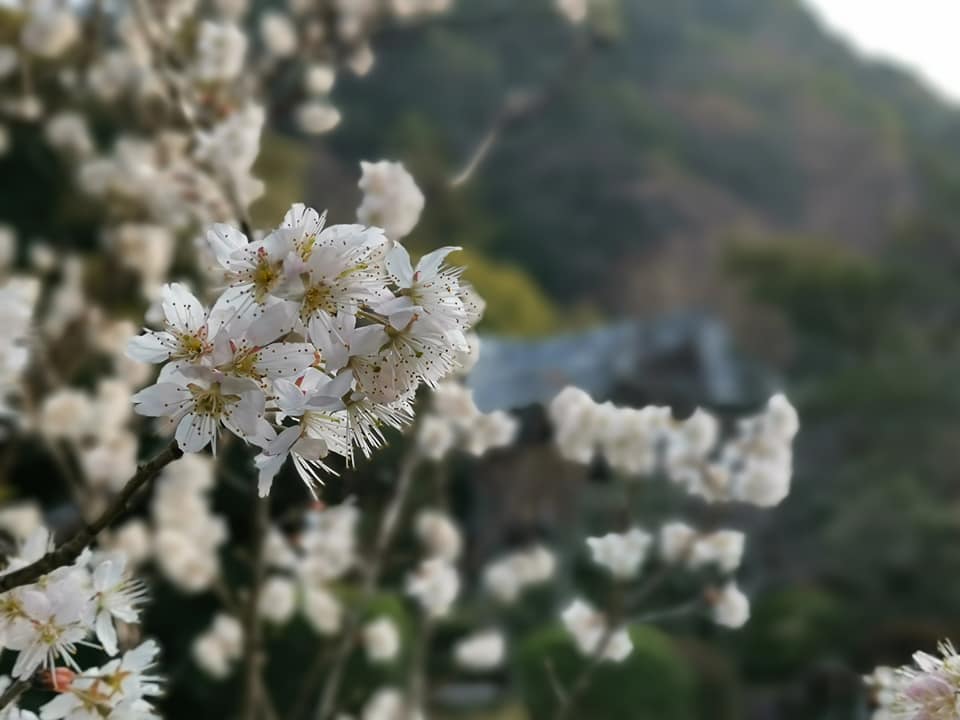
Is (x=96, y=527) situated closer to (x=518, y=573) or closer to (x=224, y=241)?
(x=224, y=241)

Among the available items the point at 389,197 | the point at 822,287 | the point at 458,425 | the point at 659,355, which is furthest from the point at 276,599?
the point at 822,287

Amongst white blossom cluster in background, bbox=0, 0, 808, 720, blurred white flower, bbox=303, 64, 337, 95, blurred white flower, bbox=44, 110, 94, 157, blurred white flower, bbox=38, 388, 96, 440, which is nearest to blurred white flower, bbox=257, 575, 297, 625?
white blossom cluster in background, bbox=0, 0, 808, 720

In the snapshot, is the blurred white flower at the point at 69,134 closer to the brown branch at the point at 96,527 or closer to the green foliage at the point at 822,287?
the brown branch at the point at 96,527

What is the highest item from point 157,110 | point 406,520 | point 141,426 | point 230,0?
point 230,0

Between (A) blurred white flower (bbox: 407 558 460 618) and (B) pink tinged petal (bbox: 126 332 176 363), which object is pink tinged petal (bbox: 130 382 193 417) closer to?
(B) pink tinged petal (bbox: 126 332 176 363)

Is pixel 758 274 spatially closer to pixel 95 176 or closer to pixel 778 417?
pixel 95 176

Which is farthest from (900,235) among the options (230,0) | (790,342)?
(230,0)

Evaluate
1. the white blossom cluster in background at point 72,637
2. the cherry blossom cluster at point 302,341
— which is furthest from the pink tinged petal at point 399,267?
the white blossom cluster in background at point 72,637
